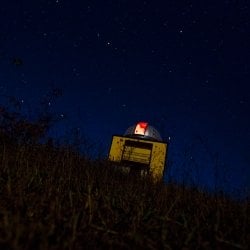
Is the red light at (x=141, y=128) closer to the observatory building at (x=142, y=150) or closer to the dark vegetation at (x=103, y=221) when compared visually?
the observatory building at (x=142, y=150)

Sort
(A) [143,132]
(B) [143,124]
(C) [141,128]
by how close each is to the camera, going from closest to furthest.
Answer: (A) [143,132], (C) [141,128], (B) [143,124]

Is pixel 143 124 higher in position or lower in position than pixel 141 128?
higher

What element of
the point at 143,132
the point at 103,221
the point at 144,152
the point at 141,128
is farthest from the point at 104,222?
the point at 141,128

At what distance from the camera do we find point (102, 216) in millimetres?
2744

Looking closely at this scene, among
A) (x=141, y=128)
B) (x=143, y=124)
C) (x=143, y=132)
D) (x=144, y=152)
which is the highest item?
(x=143, y=124)

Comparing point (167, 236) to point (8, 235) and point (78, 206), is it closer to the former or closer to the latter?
point (78, 206)

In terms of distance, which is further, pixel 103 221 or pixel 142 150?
pixel 142 150

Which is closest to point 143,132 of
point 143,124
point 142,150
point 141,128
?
point 141,128

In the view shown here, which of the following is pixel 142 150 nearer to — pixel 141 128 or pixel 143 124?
pixel 141 128

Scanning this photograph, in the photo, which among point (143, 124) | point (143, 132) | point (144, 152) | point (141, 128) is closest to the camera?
point (144, 152)

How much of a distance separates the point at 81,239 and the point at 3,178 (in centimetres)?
165

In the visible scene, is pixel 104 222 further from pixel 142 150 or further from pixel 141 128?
pixel 141 128

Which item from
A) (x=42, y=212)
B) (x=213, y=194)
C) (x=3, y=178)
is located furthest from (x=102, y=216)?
(x=213, y=194)

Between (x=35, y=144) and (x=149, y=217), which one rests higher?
(x=35, y=144)
